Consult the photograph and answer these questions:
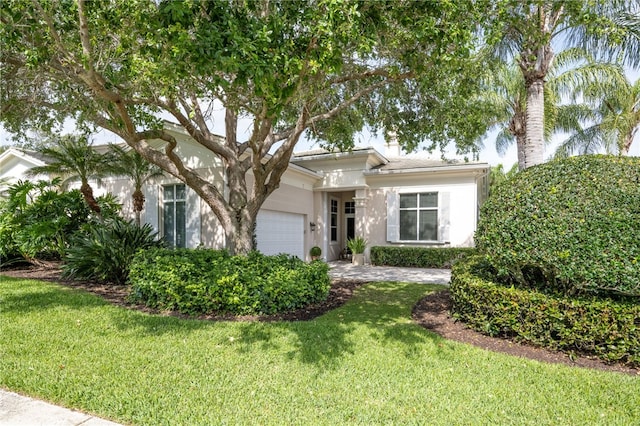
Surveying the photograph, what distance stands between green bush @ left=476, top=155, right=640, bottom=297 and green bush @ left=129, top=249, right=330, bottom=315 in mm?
3191

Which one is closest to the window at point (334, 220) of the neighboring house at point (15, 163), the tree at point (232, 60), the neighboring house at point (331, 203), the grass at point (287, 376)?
the neighboring house at point (331, 203)

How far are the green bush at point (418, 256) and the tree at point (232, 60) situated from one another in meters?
5.10

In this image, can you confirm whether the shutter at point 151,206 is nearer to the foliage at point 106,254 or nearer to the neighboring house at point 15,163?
the foliage at point 106,254

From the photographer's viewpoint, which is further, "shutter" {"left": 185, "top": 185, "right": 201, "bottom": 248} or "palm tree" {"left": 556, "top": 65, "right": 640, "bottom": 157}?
"palm tree" {"left": 556, "top": 65, "right": 640, "bottom": 157}

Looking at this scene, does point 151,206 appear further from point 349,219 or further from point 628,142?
point 628,142

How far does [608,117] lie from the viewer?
1638 centimetres

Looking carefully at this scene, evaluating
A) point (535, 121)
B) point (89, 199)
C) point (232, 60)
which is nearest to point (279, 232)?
point (89, 199)

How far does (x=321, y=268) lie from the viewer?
716cm

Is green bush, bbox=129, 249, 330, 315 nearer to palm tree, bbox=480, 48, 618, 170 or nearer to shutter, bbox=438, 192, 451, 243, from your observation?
shutter, bbox=438, 192, 451, 243

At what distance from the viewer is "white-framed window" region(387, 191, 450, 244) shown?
1380 centimetres

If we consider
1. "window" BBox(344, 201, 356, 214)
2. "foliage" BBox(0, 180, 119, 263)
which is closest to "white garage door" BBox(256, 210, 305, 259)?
"window" BBox(344, 201, 356, 214)

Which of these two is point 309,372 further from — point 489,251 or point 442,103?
point 442,103

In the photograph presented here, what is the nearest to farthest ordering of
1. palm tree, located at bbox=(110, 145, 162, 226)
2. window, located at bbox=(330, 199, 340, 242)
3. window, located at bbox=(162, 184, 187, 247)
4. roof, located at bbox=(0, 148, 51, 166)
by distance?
palm tree, located at bbox=(110, 145, 162, 226) < window, located at bbox=(162, 184, 187, 247) < roof, located at bbox=(0, 148, 51, 166) < window, located at bbox=(330, 199, 340, 242)

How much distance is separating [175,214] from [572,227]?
1079 centimetres
